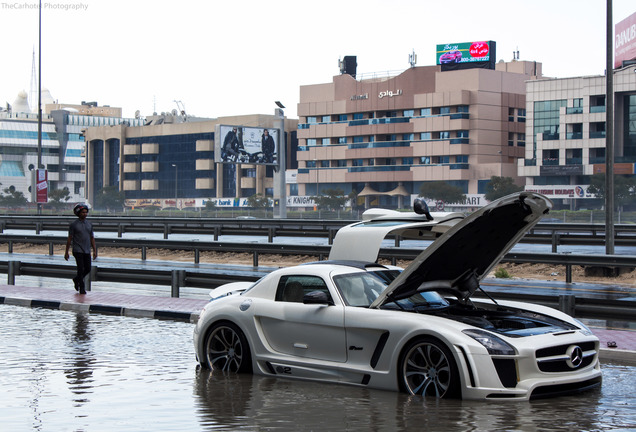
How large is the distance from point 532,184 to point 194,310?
96.2m

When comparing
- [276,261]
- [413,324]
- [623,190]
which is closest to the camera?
[413,324]

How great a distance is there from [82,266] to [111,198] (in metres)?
134

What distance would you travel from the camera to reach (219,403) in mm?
8000

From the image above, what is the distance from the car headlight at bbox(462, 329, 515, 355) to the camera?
755 cm

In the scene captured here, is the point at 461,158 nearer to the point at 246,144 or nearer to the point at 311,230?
the point at 246,144

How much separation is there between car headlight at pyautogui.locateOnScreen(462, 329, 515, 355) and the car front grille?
269 mm

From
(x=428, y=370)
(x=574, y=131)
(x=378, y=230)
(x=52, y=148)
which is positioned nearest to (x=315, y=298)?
(x=378, y=230)

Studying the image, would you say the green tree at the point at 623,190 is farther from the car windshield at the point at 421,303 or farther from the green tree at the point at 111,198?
the green tree at the point at 111,198

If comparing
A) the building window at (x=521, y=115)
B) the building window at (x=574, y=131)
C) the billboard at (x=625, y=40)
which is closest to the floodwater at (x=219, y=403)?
the building window at (x=574, y=131)

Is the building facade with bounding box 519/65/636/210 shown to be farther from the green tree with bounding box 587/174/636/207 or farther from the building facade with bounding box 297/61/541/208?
the green tree with bounding box 587/174/636/207

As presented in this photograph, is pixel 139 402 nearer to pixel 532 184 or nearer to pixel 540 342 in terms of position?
pixel 540 342

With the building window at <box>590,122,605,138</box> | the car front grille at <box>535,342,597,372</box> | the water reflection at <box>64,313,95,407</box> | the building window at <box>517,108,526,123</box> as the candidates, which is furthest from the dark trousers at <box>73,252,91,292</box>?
the building window at <box>517,108,526,123</box>

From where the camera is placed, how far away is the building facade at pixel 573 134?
331ft

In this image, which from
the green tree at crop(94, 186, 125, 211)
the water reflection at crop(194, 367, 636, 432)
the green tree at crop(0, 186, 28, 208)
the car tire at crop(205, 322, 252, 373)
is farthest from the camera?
the green tree at crop(94, 186, 125, 211)
